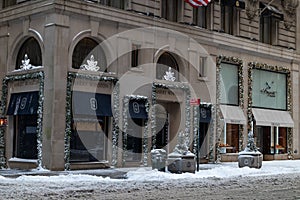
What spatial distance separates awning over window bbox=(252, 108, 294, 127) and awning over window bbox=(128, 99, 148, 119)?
9966 mm

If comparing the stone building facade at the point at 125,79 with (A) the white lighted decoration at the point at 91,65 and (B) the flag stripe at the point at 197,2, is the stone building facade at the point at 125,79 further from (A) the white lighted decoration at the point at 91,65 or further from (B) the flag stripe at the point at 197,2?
(B) the flag stripe at the point at 197,2

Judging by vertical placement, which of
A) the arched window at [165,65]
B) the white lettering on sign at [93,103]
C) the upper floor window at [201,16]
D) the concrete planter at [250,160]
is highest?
the upper floor window at [201,16]

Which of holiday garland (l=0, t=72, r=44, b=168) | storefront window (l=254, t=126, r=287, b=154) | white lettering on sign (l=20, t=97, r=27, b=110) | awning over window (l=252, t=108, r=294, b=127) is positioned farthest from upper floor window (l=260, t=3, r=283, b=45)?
white lettering on sign (l=20, t=97, r=27, b=110)

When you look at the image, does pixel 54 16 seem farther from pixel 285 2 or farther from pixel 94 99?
pixel 285 2

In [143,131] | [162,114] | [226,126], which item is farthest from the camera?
[226,126]

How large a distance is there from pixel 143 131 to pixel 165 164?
505 centimetres

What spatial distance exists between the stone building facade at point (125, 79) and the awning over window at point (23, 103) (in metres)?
0.05

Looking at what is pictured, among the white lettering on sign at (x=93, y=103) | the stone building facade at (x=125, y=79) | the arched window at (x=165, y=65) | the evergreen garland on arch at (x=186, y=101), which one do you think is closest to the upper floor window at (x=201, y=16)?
the stone building facade at (x=125, y=79)

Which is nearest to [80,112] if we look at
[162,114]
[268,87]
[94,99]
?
[94,99]

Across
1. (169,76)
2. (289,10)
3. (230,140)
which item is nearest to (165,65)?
(169,76)

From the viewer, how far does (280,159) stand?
122ft

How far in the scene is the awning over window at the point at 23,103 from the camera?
25.3 metres

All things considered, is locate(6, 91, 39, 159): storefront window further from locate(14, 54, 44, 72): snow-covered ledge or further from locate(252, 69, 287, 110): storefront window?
locate(252, 69, 287, 110): storefront window

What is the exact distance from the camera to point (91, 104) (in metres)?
25.8
